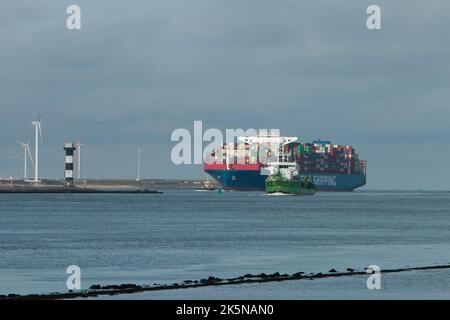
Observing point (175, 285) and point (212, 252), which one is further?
point (212, 252)

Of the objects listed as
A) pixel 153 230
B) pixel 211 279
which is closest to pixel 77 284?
pixel 211 279

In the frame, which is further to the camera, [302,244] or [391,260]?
[302,244]

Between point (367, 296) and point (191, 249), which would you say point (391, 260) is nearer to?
point (191, 249)

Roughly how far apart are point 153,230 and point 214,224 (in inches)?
567

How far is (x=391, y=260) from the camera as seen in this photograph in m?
58.1

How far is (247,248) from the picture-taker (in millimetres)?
68688

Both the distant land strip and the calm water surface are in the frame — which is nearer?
the distant land strip

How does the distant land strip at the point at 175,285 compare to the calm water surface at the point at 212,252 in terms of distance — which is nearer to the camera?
the distant land strip at the point at 175,285
